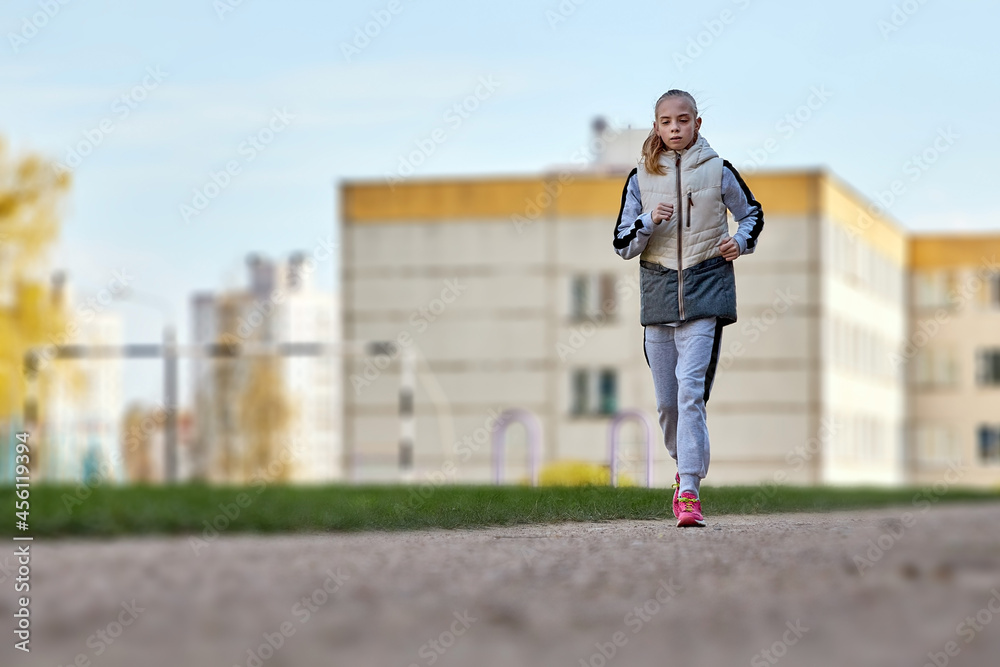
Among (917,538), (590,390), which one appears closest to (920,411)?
(590,390)

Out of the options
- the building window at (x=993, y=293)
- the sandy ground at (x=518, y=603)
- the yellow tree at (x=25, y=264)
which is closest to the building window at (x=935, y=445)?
the building window at (x=993, y=293)

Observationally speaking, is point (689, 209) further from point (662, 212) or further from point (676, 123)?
point (676, 123)

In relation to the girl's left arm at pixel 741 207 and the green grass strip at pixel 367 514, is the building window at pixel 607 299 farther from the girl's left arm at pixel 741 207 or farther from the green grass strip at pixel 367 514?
the girl's left arm at pixel 741 207

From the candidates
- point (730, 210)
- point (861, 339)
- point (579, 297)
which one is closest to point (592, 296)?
point (579, 297)

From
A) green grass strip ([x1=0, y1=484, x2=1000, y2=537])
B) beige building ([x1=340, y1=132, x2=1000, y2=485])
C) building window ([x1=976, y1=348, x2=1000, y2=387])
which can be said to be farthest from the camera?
building window ([x1=976, y1=348, x2=1000, y2=387])

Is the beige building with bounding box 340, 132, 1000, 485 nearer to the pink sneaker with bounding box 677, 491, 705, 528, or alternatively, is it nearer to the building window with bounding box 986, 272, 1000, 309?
the building window with bounding box 986, 272, 1000, 309

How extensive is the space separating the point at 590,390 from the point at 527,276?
386 centimetres

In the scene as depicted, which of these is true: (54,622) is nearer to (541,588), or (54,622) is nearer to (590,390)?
(541,588)

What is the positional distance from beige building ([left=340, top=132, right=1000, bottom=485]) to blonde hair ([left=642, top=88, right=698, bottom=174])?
1654 inches

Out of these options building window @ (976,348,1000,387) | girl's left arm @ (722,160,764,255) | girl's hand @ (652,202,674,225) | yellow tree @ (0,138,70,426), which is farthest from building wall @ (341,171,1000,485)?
girl's hand @ (652,202,674,225)

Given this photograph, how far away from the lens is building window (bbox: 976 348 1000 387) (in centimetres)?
6191

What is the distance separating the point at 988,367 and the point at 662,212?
57039 millimetres

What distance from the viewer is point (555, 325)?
5241 centimetres

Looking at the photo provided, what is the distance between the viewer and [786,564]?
209 inches
